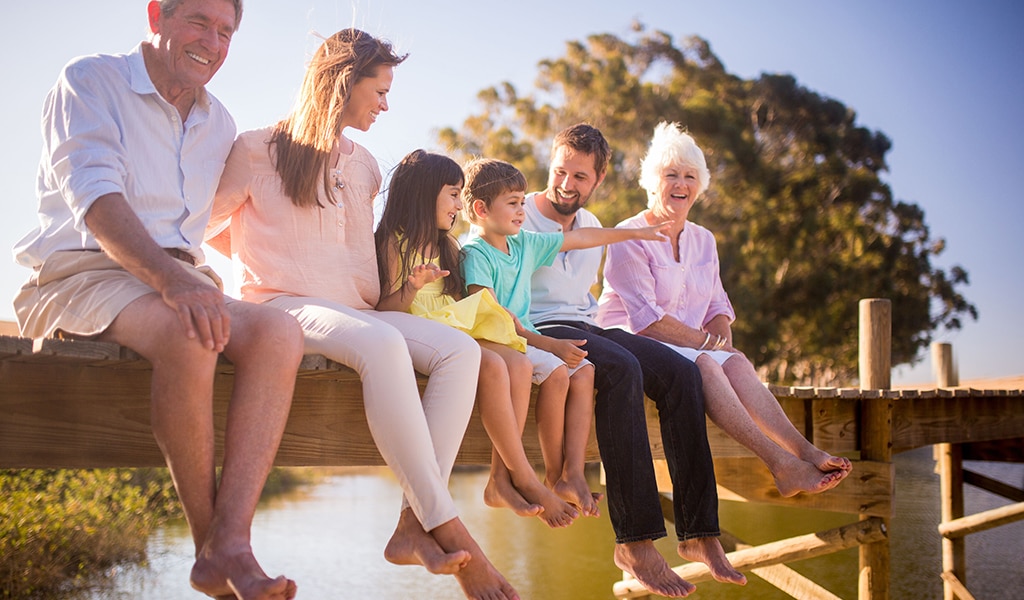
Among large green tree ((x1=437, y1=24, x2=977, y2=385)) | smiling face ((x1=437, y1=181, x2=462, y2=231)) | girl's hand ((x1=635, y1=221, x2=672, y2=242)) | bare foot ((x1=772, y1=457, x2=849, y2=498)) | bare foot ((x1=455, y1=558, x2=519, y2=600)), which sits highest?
large green tree ((x1=437, y1=24, x2=977, y2=385))

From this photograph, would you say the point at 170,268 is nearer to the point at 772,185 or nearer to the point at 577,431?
the point at 577,431

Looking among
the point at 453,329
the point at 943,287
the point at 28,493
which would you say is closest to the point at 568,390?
the point at 453,329

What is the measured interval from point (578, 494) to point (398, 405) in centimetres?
88

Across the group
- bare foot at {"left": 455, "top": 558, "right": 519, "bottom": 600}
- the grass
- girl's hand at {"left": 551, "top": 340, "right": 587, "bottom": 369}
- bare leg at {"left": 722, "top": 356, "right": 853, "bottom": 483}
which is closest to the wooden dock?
bare leg at {"left": 722, "top": 356, "right": 853, "bottom": 483}

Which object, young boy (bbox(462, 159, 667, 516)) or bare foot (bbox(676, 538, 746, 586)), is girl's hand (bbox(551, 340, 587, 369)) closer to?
young boy (bbox(462, 159, 667, 516))

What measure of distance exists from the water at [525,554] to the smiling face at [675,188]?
6420mm

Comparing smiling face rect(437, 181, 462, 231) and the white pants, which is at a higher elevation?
smiling face rect(437, 181, 462, 231)

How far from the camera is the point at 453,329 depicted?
266cm

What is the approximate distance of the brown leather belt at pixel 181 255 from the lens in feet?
8.01

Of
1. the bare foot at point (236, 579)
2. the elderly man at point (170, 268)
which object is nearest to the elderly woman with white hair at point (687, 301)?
the elderly man at point (170, 268)

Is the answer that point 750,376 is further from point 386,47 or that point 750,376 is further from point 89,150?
point 89,150

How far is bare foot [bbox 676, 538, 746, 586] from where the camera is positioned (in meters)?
3.10

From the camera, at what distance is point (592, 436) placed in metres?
→ 3.37

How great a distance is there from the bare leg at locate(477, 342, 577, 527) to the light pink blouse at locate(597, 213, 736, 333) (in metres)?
1.06
